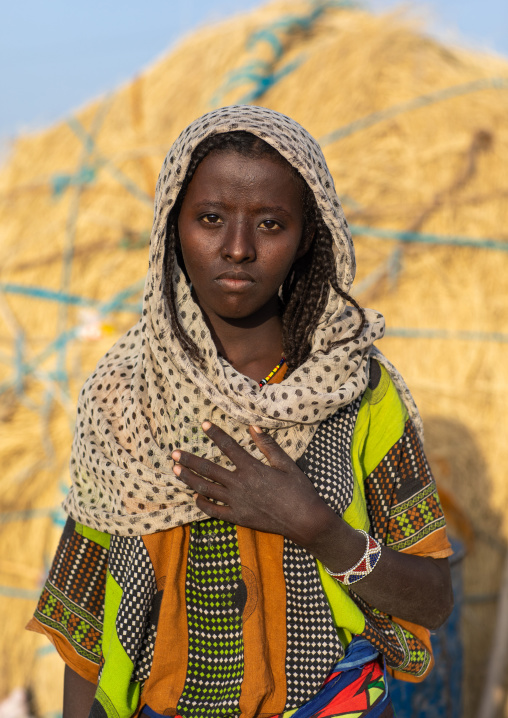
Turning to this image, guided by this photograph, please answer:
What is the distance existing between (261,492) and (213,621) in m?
0.29

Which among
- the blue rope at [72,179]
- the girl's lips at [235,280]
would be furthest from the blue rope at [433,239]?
the girl's lips at [235,280]

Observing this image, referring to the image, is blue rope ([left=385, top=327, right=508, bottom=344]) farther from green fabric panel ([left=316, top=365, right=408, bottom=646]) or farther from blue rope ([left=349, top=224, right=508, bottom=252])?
green fabric panel ([left=316, top=365, right=408, bottom=646])

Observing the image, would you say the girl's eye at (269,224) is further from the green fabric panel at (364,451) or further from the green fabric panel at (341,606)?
the green fabric panel at (341,606)

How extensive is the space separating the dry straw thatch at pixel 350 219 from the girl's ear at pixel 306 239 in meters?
2.45

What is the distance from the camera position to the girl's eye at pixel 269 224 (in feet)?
4.98

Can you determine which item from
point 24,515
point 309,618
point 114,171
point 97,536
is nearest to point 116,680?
point 97,536

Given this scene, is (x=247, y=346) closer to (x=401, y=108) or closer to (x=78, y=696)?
(x=78, y=696)

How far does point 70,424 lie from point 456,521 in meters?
1.89

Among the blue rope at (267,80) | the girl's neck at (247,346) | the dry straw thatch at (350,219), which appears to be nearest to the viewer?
the girl's neck at (247,346)

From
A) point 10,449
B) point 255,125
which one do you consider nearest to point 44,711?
point 10,449

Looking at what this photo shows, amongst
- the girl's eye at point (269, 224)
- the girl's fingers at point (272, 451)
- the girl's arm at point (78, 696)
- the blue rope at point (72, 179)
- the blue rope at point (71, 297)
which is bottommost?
the girl's arm at point (78, 696)

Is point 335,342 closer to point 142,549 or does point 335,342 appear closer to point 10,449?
point 142,549

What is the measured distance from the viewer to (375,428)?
1695 mm

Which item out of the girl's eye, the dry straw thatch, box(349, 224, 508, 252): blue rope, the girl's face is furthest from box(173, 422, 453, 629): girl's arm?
box(349, 224, 508, 252): blue rope
